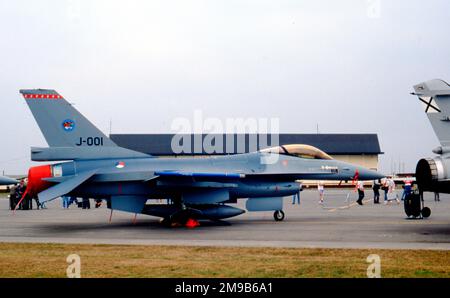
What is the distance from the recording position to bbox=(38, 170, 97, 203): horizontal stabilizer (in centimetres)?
1709

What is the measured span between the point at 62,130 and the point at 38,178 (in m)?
1.77

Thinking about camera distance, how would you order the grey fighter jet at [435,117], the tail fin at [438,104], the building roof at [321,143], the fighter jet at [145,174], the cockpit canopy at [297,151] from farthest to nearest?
the building roof at [321,143] → the cockpit canopy at [297,151] → the fighter jet at [145,174] → the tail fin at [438,104] → the grey fighter jet at [435,117]

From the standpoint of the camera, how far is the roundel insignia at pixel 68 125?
18.8m

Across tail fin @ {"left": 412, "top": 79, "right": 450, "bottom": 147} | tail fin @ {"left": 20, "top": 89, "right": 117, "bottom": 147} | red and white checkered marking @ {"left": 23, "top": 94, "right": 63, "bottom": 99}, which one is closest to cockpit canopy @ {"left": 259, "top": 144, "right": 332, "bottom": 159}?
tail fin @ {"left": 412, "top": 79, "right": 450, "bottom": 147}

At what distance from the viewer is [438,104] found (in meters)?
15.8

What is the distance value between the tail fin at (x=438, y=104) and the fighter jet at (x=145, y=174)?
5.21 m

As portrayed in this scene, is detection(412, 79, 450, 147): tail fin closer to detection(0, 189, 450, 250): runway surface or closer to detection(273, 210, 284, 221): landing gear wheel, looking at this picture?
detection(0, 189, 450, 250): runway surface

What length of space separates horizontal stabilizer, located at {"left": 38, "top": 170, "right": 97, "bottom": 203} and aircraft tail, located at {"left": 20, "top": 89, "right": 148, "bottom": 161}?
3.44ft

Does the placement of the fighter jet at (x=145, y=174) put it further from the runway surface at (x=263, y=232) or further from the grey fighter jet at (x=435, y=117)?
the grey fighter jet at (x=435, y=117)

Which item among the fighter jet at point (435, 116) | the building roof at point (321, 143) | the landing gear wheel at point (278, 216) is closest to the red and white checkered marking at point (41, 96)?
the landing gear wheel at point (278, 216)

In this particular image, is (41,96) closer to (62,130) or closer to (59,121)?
(59,121)

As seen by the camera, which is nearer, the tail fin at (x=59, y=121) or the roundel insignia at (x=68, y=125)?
the tail fin at (x=59, y=121)

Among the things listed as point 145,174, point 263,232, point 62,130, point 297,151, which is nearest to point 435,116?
point 297,151
